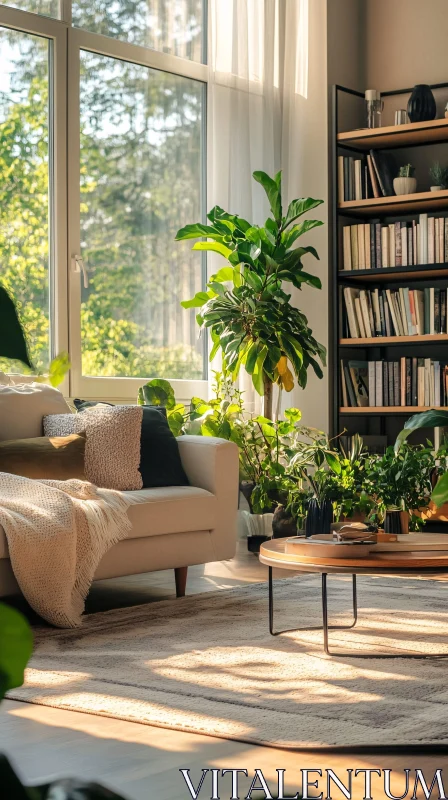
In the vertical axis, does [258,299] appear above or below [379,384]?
above

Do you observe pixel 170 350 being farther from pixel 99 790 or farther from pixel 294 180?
pixel 99 790

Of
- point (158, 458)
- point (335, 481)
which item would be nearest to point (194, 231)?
point (335, 481)

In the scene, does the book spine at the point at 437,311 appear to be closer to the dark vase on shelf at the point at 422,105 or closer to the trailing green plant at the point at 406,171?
the trailing green plant at the point at 406,171

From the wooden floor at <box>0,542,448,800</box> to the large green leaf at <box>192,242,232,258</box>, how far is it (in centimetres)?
352

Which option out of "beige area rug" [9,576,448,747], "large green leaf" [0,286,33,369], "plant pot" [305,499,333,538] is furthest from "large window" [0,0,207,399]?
"large green leaf" [0,286,33,369]

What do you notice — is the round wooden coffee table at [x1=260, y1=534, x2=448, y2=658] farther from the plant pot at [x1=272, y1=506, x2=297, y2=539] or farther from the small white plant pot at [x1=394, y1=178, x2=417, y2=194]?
the small white plant pot at [x1=394, y1=178, x2=417, y2=194]

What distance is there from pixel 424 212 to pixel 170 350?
1878 millimetres

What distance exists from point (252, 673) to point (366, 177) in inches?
166

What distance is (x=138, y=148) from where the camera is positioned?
5637 mm

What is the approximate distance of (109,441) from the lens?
3949 millimetres

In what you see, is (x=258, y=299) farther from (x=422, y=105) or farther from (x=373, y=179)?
(x=422, y=105)

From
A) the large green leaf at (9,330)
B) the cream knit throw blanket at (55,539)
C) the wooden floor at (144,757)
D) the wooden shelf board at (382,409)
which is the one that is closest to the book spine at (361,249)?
the wooden shelf board at (382,409)

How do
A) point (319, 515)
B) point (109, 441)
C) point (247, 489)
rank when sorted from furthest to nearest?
Result: 1. point (247, 489)
2. point (109, 441)
3. point (319, 515)

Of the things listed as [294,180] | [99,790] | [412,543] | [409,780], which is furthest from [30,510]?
[294,180]
